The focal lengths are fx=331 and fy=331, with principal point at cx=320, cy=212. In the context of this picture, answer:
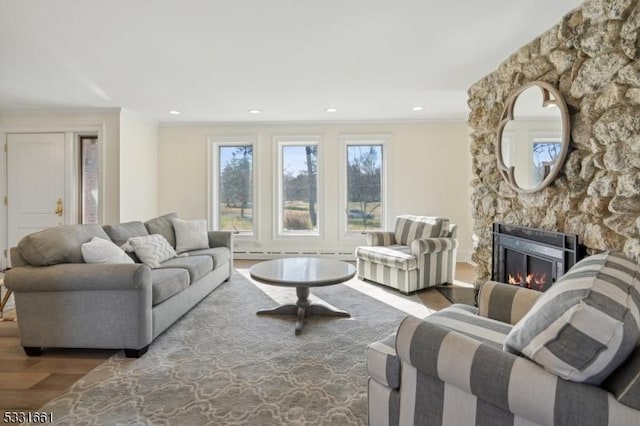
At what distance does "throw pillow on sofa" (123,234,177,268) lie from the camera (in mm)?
3174

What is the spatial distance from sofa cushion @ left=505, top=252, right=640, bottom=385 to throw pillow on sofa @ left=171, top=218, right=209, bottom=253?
11.9ft

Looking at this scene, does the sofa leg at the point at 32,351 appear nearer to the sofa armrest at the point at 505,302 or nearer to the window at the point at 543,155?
the sofa armrest at the point at 505,302

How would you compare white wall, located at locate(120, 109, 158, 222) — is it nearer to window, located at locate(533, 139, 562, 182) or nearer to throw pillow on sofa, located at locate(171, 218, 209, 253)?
throw pillow on sofa, located at locate(171, 218, 209, 253)

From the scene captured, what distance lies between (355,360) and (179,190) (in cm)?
475

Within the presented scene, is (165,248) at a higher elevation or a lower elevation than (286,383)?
higher

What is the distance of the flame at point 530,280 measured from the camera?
2.72 m

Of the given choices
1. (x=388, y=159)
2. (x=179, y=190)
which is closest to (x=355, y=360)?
(x=388, y=159)

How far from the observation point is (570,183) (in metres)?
2.30

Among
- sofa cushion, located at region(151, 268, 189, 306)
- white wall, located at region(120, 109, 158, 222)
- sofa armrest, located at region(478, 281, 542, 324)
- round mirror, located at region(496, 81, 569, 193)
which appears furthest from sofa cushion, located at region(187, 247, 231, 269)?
round mirror, located at region(496, 81, 569, 193)

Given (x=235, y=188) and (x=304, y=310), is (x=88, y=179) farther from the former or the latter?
(x=304, y=310)

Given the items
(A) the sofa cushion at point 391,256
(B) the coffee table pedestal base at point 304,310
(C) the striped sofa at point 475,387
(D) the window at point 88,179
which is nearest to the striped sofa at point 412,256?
(A) the sofa cushion at point 391,256

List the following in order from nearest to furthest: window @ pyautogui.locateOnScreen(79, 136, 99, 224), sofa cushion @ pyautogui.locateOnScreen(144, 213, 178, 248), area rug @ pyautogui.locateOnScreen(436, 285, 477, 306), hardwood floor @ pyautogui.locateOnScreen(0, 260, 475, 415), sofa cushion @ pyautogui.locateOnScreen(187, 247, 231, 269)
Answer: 1. hardwood floor @ pyautogui.locateOnScreen(0, 260, 475, 415)
2. area rug @ pyautogui.locateOnScreen(436, 285, 477, 306)
3. sofa cushion @ pyautogui.locateOnScreen(187, 247, 231, 269)
4. sofa cushion @ pyautogui.locateOnScreen(144, 213, 178, 248)
5. window @ pyautogui.locateOnScreen(79, 136, 99, 224)

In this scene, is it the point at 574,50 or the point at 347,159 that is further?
the point at 347,159

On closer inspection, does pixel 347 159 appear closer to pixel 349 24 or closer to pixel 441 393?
pixel 349 24
